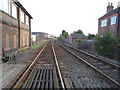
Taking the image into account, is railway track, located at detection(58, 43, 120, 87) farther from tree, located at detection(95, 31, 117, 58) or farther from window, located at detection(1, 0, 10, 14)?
window, located at detection(1, 0, 10, 14)

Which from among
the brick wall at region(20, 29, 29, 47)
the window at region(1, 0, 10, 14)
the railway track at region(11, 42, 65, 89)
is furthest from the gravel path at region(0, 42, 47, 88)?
the brick wall at region(20, 29, 29, 47)

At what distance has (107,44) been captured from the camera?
1267 cm

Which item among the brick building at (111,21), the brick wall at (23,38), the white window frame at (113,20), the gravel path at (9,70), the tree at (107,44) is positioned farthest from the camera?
the white window frame at (113,20)

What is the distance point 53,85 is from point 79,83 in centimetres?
101

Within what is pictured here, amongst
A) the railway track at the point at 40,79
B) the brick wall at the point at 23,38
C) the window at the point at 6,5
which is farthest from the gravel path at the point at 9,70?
the brick wall at the point at 23,38

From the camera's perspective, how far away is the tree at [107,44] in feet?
40.0

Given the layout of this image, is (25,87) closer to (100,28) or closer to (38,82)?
(38,82)

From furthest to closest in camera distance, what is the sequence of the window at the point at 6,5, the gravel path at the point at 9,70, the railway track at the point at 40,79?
1. the window at the point at 6,5
2. the gravel path at the point at 9,70
3. the railway track at the point at 40,79

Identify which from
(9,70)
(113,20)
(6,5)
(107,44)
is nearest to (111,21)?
(113,20)

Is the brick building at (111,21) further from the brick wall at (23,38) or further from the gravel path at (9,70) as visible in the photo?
the gravel path at (9,70)

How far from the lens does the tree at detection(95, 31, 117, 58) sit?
12203 mm

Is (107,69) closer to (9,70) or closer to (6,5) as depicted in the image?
(9,70)

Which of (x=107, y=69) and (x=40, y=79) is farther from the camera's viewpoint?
(x=107, y=69)

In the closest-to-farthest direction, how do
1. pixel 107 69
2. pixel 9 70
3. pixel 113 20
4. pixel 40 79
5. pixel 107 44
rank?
pixel 40 79
pixel 9 70
pixel 107 69
pixel 107 44
pixel 113 20
